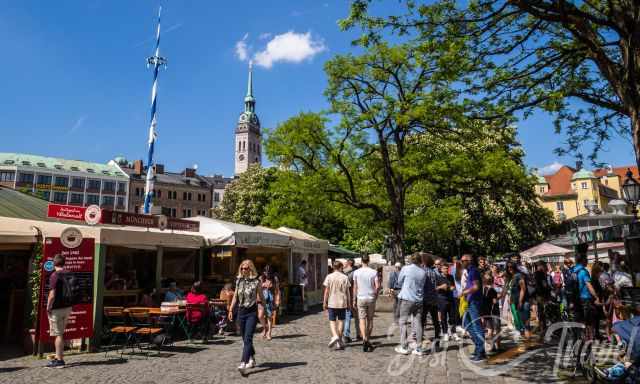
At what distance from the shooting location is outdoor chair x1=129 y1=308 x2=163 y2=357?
910cm

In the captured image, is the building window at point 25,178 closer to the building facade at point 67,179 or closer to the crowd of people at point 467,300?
the building facade at point 67,179

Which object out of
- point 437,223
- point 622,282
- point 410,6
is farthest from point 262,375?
point 437,223

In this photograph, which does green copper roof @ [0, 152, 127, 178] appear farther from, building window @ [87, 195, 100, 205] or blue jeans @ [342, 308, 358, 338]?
blue jeans @ [342, 308, 358, 338]

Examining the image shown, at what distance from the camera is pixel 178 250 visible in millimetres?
14992

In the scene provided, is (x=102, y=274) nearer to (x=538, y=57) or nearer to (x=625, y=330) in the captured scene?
(x=625, y=330)

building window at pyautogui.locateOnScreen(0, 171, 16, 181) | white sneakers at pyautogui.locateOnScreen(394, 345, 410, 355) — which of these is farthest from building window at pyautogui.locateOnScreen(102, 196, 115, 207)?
white sneakers at pyautogui.locateOnScreen(394, 345, 410, 355)

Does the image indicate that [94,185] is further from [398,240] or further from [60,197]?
[398,240]

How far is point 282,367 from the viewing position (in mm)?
7723

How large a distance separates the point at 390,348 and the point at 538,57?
22.7 feet

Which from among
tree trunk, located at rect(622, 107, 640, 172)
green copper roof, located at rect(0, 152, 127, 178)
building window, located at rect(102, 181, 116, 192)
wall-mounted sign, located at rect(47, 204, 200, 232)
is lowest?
wall-mounted sign, located at rect(47, 204, 200, 232)

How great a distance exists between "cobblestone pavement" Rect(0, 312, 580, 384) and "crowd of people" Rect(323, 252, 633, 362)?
537 mm

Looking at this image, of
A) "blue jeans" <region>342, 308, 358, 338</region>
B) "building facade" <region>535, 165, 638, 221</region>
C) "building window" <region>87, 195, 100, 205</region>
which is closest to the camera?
"blue jeans" <region>342, 308, 358, 338</region>

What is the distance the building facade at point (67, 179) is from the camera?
86438 mm

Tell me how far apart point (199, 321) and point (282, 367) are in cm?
371
